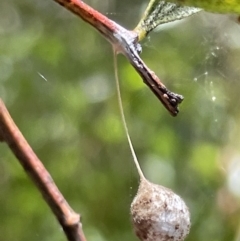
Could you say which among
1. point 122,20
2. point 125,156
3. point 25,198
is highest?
point 122,20

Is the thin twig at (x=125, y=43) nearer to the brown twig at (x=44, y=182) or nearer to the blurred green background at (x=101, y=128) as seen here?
the brown twig at (x=44, y=182)

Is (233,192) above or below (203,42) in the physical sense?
below

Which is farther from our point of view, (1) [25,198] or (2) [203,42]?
(2) [203,42]

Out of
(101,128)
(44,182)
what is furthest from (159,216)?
(101,128)

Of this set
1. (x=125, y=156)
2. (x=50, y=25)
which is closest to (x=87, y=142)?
(x=125, y=156)

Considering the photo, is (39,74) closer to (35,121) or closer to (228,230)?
(35,121)
